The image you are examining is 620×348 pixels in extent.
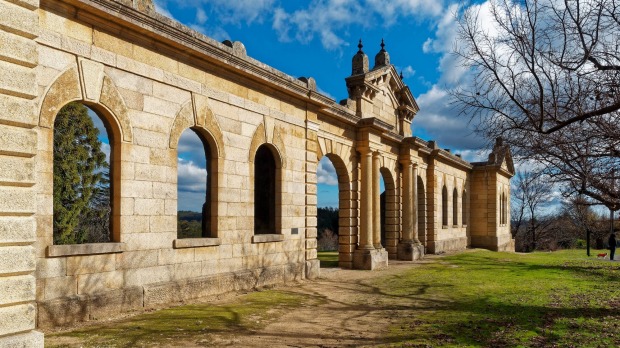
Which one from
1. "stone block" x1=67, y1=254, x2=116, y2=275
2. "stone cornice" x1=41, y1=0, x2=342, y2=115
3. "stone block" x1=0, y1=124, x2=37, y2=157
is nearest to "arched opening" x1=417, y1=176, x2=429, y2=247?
"stone cornice" x1=41, y1=0, x2=342, y2=115

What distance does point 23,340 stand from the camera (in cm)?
486

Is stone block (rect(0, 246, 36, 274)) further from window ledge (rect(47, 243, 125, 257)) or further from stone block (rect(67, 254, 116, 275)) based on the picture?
stone block (rect(67, 254, 116, 275))

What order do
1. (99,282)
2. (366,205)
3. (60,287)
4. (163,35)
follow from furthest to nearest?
(366,205) < (163,35) < (99,282) < (60,287)

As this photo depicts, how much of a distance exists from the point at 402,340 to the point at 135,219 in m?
4.94

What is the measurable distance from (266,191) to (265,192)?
0.05 metres

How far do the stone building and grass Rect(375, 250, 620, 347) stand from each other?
3357 mm

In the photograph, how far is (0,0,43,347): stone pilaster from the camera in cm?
480

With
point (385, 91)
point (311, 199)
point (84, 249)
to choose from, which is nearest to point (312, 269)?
point (311, 199)

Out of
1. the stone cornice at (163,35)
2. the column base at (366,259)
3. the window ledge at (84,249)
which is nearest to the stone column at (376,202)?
the column base at (366,259)

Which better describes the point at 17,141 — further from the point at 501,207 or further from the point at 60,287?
the point at 501,207

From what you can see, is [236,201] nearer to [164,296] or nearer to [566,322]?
[164,296]

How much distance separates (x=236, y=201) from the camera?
11062 millimetres

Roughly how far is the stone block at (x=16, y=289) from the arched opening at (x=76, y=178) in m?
16.0

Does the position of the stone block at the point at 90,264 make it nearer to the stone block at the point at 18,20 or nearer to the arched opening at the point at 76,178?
the stone block at the point at 18,20
